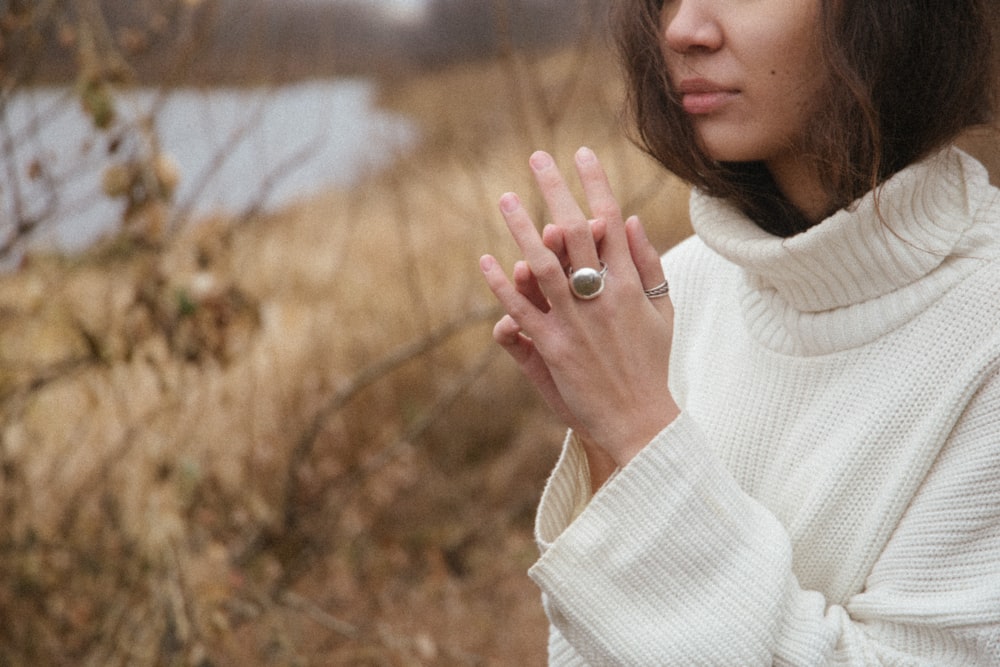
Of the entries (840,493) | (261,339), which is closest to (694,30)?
(840,493)

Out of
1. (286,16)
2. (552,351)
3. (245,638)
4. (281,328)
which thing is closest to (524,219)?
(552,351)

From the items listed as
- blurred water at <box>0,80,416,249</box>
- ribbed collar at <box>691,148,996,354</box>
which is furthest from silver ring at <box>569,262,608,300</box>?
blurred water at <box>0,80,416,249</box>

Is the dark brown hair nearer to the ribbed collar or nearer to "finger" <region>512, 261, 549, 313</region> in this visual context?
the ribbed collar

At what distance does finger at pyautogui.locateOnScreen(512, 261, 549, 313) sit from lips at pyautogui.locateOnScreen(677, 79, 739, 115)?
0.29m

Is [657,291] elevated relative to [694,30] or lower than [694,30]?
lower

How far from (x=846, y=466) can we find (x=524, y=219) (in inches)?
18.4

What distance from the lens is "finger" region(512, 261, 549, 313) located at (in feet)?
3.63

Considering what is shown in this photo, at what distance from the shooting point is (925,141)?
1.18 metres

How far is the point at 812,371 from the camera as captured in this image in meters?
1.28

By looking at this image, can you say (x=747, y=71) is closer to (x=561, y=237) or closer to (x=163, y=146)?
(x=561, y=237)

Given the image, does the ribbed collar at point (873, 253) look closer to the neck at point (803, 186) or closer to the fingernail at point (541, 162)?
the neck at point (803, 186)

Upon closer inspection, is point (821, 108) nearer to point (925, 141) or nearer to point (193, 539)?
point (925, 141)

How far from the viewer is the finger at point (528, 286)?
1.11 meters

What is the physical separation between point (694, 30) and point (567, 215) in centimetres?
28
